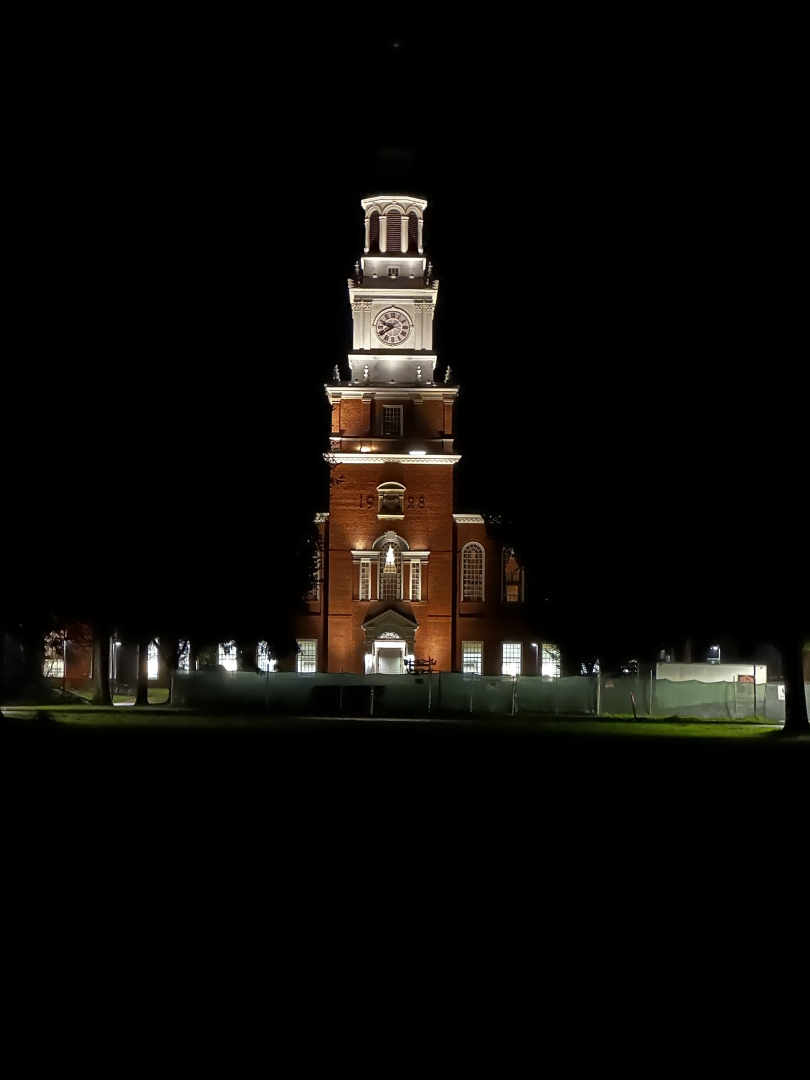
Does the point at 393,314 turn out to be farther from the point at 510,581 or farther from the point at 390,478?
the point at 510,581

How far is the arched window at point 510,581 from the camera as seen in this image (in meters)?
72.6

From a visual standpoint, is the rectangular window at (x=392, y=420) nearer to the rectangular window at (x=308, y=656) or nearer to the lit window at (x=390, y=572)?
the lit window at (x=390, y=572)

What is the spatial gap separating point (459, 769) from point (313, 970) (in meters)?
15.5

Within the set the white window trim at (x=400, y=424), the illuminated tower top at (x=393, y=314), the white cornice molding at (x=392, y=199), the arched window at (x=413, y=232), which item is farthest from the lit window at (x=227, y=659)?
the white cornice molding at (x=392, y=199)

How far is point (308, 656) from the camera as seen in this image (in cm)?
7188

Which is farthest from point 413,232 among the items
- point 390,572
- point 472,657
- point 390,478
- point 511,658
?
point 511,658

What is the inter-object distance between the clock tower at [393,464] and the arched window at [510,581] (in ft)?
9.90

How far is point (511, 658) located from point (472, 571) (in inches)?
194

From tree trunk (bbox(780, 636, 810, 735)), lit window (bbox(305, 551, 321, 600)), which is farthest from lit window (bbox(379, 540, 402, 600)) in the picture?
tree trunk (bbox(780, 636, 810, 735))

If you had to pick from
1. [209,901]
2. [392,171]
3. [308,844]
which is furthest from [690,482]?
[392,171]

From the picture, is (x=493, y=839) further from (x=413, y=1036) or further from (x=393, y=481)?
(x=393, y=481)

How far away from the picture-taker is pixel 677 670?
52.4m

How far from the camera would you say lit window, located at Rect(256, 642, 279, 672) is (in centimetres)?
7006

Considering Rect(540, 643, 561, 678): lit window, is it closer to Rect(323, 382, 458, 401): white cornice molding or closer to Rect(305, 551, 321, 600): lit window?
Rect(305, 551, 321, 600): lit window
